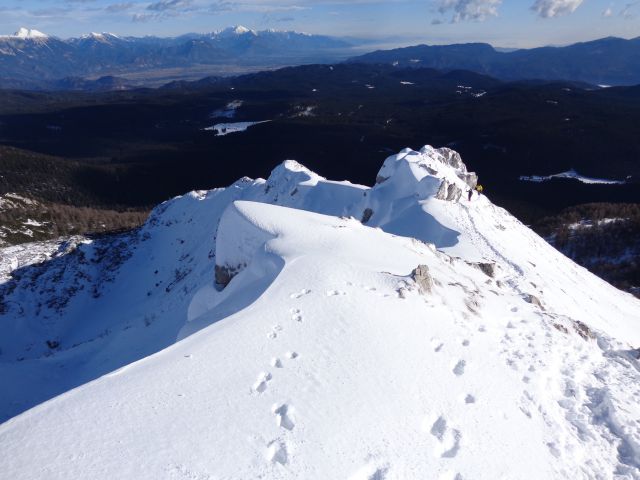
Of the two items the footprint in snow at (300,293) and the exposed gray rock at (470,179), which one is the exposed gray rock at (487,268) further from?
the exposed gray rock at (470,179)

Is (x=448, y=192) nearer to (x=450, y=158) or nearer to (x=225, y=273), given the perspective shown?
(x=450, y=158)

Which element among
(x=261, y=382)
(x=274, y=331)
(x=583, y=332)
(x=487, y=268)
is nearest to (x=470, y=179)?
(x=487, y=268)

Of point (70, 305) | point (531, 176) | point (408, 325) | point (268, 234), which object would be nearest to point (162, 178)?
point (70, 305)

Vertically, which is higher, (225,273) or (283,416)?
(283,416)

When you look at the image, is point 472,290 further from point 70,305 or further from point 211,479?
point 70,305

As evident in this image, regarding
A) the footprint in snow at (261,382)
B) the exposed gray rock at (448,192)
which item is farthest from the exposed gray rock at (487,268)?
the footprint in snow at (261,382)

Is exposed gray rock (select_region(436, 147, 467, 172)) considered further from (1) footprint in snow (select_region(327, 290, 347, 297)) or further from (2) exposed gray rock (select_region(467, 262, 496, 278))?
(1) footprint in snow (select_region(327, 290, 347, 297))
